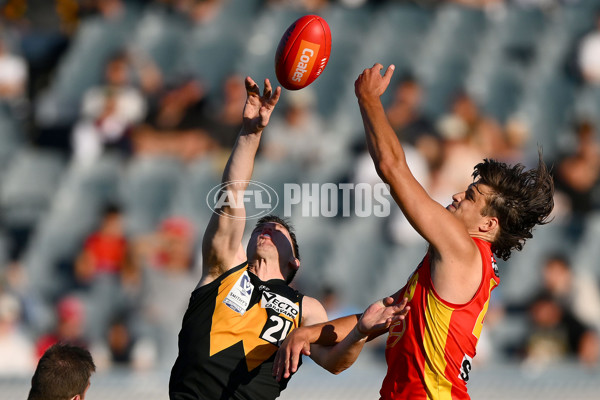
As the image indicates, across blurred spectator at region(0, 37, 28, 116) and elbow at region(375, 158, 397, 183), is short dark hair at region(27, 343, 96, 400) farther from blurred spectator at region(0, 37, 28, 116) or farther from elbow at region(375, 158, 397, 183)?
blurred spectator at region(0, 37, 28, 116)

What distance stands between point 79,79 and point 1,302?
4382 mm

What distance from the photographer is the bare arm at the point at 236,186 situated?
15.3 feet

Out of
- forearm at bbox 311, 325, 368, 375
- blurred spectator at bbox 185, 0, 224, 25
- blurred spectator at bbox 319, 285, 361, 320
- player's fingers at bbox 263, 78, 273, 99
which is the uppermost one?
blurred spectator at bbox 185, 0, 224, 25

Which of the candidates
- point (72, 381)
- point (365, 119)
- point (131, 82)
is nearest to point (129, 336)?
point (131, 82)

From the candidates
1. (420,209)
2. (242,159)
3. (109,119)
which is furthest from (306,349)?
(109,119)

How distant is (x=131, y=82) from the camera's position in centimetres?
1210

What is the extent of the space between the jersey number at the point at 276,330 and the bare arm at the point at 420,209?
1102mm

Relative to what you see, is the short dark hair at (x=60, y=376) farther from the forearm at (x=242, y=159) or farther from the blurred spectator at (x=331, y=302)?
the blurred spectator at (x=331, y=302)

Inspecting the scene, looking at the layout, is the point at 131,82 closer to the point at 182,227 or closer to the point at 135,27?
the point at 135,27

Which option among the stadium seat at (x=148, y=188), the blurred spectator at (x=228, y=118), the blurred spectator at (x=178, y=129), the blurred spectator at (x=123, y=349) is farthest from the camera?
the blurred spectator at (x=178, y=129)

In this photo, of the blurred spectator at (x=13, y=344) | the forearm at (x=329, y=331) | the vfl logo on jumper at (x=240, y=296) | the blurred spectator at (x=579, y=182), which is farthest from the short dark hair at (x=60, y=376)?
the blurred spectator at (x=579, y=182)

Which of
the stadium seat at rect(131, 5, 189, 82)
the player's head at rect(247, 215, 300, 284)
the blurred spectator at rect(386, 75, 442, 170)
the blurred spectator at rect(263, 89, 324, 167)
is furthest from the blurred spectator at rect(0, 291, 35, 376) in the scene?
the blurred spectator at rect(386, 75, 442, 170)

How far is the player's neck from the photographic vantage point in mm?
5164

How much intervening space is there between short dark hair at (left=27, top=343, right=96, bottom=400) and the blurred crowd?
16.0 ft
